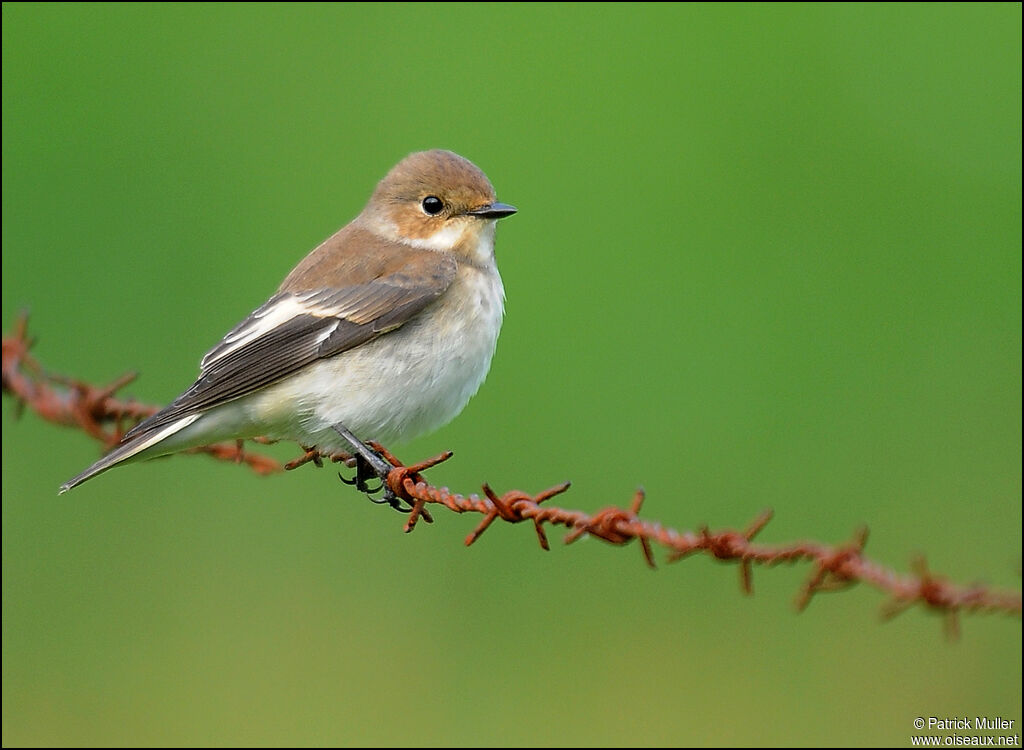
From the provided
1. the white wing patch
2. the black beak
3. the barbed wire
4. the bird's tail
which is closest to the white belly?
the white wing patch

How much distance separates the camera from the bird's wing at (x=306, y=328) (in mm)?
4629

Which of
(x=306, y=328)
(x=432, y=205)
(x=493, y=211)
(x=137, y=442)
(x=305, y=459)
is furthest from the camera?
(x=432, y=205)

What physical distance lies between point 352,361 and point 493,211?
2.89 ft

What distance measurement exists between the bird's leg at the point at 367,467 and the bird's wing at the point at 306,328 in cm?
29

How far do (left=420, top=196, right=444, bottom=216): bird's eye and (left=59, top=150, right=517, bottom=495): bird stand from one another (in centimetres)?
33

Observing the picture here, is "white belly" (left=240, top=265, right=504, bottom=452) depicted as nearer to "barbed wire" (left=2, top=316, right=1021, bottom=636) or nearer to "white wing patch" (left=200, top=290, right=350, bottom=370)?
"white wing patch" (left=200, top=290, right=350, bottom=370)

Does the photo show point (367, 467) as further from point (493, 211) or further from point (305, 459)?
point (493, 211)

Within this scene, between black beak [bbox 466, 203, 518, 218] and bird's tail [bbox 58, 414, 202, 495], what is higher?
black beak [bbox 466, 203, 518, 218]

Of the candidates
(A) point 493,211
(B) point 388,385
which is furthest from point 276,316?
(A) point 493,211

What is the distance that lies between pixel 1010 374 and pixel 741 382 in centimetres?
158

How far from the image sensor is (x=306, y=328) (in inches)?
189

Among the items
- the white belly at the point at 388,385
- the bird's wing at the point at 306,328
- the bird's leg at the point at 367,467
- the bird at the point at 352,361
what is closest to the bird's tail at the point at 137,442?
the bird at the point at 352,361

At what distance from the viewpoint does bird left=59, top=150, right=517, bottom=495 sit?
15.3ft

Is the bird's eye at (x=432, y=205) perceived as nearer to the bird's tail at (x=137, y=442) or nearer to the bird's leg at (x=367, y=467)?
the bird's leg at (x=367, y=467)
